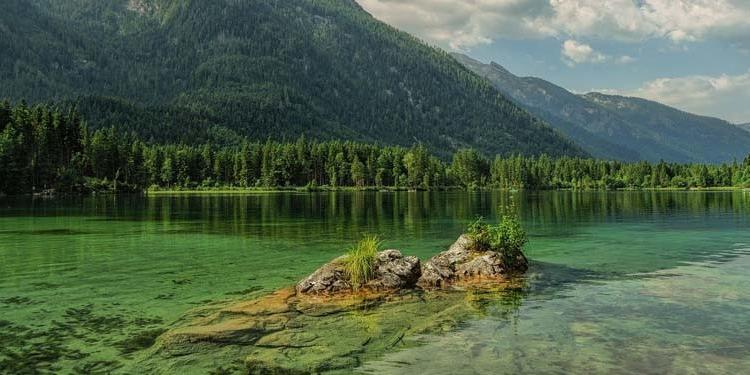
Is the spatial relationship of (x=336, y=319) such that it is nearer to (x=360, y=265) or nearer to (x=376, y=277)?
(x=360, y=265)

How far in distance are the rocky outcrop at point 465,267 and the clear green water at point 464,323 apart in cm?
168

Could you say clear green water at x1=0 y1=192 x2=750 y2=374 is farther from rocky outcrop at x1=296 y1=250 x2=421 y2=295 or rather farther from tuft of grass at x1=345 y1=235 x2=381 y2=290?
tuft of grass at x1=345 y1=235 x2=381 y2=290

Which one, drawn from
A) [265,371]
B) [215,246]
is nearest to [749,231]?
[215,246]

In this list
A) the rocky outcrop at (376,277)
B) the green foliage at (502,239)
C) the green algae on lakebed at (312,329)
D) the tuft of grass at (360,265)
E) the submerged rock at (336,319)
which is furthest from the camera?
the green foliage at (502,239)

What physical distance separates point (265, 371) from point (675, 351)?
42.1 feet

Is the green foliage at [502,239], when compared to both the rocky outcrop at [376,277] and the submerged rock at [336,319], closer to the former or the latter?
the submerged rock at [336,319]

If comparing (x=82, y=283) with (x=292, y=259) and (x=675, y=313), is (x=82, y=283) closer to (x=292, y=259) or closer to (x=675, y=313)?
(x=292, y=259)

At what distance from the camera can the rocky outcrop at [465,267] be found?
29.5 metres

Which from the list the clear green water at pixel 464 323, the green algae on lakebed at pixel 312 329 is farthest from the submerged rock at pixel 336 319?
the clear green water at pixel 464 323

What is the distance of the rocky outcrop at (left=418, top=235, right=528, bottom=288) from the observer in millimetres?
29516

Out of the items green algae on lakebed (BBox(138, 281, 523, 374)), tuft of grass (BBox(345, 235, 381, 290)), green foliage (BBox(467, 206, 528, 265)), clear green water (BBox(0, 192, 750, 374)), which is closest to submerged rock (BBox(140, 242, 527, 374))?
green algae on lakebed (BBox(138, 281, 523, 374))

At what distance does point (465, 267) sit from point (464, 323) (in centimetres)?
1091

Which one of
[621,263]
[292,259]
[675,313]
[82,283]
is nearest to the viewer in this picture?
[675,313]

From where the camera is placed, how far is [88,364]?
15852mm
